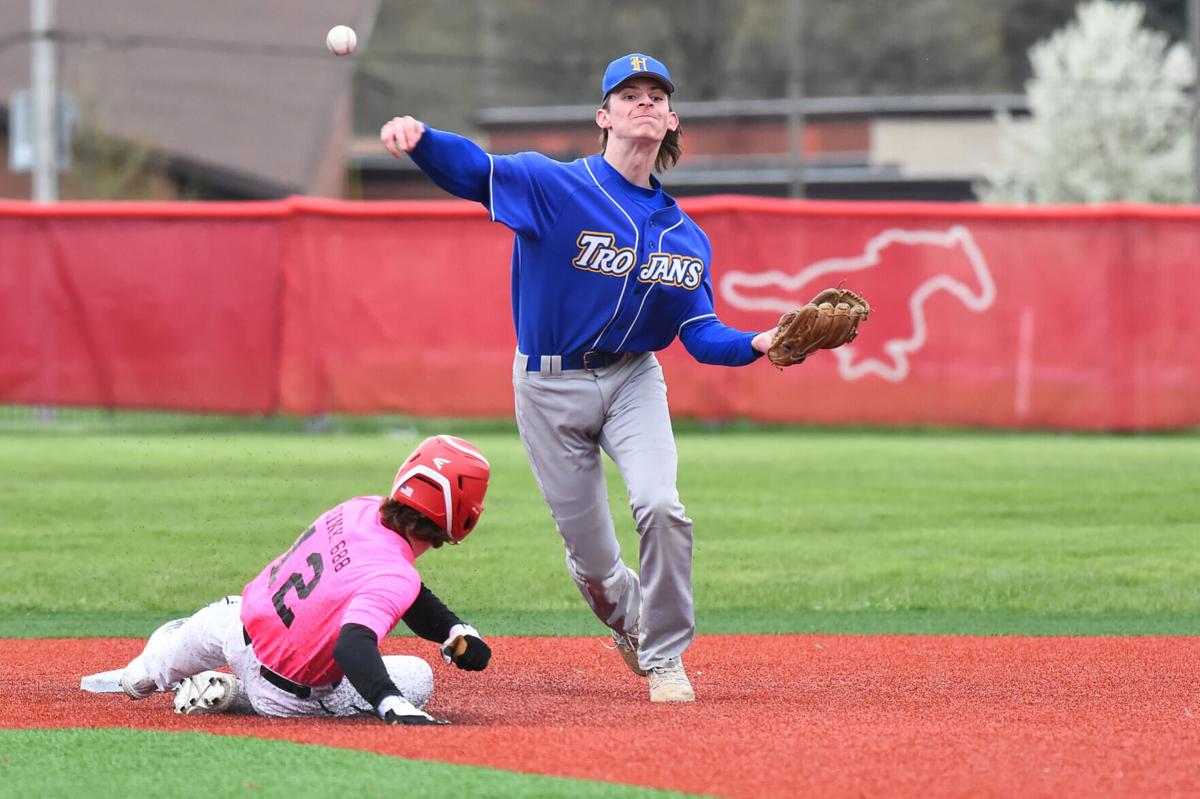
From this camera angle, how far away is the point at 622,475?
5957 mm

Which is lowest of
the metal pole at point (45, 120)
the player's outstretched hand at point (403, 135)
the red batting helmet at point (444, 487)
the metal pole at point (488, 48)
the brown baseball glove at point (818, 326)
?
the red batting helmet at point (444, 487)

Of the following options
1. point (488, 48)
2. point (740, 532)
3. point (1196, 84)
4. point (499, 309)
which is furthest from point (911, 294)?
point (488, 48)

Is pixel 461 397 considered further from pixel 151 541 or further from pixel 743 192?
pixel 743 192

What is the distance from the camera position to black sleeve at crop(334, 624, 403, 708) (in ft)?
16.3

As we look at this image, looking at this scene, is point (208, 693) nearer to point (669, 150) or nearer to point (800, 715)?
point (800, 715)

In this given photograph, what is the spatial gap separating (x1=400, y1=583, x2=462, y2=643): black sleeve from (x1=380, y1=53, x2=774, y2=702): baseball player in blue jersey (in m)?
0.74

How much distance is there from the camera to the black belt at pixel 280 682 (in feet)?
17.7

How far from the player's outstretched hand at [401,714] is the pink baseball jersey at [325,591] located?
21 centimetres

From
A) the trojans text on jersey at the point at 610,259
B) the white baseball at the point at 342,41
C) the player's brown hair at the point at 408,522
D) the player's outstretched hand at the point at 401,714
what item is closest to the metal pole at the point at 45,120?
the white baseball at the point at 342,41

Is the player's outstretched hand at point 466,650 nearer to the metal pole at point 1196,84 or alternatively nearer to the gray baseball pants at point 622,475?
the gray baseball pants at point 622,475

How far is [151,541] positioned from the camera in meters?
10.3

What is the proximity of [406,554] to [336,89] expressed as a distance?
1280 inches

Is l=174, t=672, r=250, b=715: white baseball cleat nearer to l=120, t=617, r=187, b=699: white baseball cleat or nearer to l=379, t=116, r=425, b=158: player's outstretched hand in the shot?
l=120, t=617, r=187, b=699: white baseball cleat

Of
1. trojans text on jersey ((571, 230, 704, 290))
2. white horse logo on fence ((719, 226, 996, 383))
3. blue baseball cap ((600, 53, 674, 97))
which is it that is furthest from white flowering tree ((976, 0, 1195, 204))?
trojans text on jersey ((571, 230, 704, 290))
